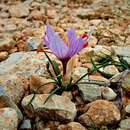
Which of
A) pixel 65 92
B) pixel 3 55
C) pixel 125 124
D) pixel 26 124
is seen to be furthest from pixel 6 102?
pixel 3 55

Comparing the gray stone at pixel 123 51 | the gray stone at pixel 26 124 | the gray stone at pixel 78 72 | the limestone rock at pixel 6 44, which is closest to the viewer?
the gray stone at pixel 26 124

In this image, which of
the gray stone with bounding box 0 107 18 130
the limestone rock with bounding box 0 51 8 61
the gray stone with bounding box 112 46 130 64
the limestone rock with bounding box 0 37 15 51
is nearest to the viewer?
the gray stone with bounding box 0 107 18 130

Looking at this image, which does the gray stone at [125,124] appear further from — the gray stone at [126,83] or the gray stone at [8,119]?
the gray stone at [8,119]

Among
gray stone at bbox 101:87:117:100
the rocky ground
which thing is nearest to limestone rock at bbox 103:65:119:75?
the rocky ground

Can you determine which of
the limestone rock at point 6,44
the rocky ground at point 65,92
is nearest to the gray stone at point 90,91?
the rocky ground at point 65,92

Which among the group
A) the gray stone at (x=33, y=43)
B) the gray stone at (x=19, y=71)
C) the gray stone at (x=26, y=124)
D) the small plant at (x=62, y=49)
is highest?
the small plant at (x=62, y=49)

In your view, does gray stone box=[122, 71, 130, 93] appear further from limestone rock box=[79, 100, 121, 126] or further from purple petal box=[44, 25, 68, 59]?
purple petal box=[44, 25, 68, 59]
